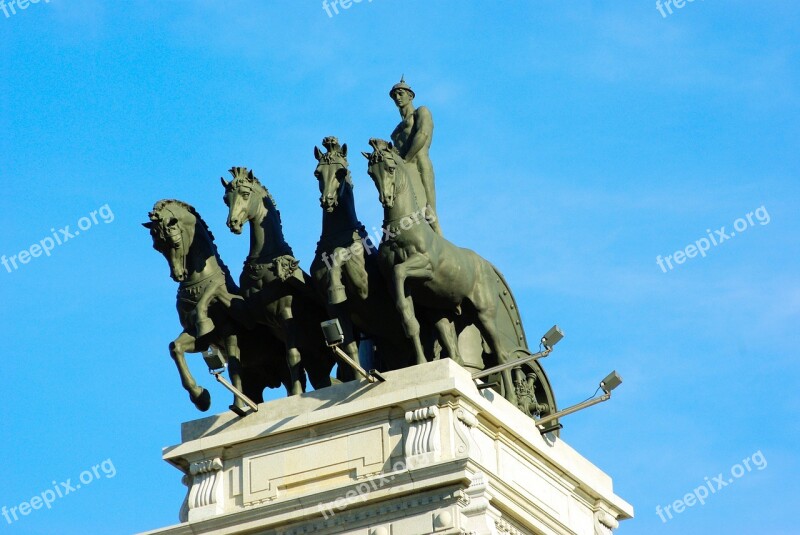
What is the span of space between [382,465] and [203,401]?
402cm

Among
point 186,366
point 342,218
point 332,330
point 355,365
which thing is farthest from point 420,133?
point 186,366

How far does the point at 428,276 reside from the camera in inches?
1960

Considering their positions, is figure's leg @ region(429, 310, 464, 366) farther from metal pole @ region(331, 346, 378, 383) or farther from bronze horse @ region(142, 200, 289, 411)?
bronze horse @ region(142, 200, 289, 411)

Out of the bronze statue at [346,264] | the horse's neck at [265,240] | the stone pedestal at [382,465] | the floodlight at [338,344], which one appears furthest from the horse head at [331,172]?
the stone pedestal at [382,465]

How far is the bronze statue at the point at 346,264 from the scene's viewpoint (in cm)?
5003

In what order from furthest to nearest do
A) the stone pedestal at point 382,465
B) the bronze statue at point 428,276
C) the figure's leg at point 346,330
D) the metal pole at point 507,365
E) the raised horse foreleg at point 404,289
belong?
the figure's leg at point 346,330, the metal pole at point 507,365, the bronze statue at point 428,276, the raised horse foreleg at point 404,289, the stone pedestal at point 382,465

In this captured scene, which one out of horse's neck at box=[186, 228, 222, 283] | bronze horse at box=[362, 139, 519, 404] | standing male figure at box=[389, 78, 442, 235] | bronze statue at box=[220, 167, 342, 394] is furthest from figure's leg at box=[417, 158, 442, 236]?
horse's neck at box=[186, 228, 222, 283]

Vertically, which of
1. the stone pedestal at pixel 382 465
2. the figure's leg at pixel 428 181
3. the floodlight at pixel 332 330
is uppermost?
the figure's leg at pixel 428 181

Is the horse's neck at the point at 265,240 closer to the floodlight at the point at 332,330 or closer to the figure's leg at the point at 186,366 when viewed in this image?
the figure's leg at the point at 186,366

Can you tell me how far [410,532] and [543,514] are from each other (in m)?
2.83

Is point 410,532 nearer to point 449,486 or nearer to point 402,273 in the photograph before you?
point 449,486

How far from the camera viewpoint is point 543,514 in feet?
164

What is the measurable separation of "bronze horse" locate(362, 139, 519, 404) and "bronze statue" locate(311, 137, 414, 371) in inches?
18.8

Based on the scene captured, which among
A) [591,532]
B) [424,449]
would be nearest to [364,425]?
[424,449]
